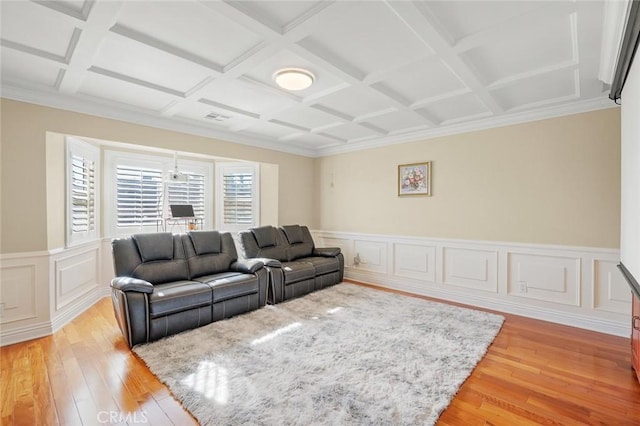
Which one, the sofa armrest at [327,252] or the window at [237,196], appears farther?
the window at [237,196]

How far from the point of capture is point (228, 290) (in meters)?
3.51

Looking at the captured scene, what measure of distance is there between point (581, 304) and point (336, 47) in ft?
12.8

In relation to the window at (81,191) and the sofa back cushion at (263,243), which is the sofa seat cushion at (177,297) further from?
the window at (81,191)

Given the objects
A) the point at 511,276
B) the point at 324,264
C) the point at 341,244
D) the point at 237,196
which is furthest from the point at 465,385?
the point at 237,196

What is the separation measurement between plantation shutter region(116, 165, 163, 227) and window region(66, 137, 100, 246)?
1.03 ft

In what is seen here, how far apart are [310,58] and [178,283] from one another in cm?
276

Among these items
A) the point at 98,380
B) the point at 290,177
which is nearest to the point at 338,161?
the point at 290,177

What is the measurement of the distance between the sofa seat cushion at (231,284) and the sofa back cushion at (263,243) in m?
0.68

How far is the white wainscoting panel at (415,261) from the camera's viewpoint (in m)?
4.70

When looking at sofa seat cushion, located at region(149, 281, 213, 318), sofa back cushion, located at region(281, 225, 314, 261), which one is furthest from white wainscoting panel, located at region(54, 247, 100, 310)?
sofa back cushion, located at region(281, 225, 314, 261)

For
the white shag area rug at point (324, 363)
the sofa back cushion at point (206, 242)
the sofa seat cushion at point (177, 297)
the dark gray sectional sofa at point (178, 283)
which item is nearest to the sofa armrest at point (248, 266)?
the dark gray sectional sofa at point (178, 283)

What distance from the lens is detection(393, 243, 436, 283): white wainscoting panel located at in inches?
185

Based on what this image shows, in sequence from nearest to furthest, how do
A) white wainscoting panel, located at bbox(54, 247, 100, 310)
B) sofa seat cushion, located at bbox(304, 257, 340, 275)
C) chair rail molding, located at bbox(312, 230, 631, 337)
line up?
1. chair rail molding, located at bbox(312, 230, 631, 337)
2. white wainscoting panel, located at bbox(54, 247, 100, 310)
3. sofa seat cushion, located at bbox(304, 257, 340, 275)

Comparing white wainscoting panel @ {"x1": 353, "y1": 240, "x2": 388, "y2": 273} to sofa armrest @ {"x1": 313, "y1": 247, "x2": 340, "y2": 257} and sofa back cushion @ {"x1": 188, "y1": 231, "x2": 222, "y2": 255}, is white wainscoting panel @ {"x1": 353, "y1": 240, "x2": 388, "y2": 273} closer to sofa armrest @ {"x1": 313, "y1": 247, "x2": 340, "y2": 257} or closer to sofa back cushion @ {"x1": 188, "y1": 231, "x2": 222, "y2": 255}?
sofa armrest @ {"x1": 313, "y1": 247, "x2": 340, "y2": 257}
